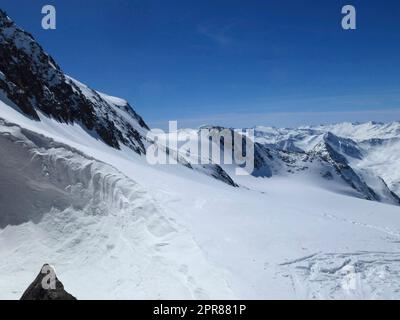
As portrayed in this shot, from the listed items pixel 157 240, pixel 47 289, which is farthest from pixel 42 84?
pixel 47 289

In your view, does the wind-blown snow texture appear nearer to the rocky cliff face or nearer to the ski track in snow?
the ski track in snow

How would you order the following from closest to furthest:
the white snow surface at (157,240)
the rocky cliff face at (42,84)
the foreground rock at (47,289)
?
the foreground rock at (47,289) < the white snow surface at (157,240) < the rocky cliff face at (42,84)

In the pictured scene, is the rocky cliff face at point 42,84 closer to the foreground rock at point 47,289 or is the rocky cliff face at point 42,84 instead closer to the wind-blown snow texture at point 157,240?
the wind-blown snow texture at point 157,240

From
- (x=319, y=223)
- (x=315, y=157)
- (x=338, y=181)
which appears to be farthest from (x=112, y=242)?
(x=315, y=157)

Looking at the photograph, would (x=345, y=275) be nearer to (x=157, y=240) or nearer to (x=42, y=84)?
(x=157, y=240)

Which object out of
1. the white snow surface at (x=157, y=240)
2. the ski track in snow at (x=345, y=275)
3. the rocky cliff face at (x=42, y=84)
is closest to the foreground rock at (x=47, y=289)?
the white snow surface at (x=157, y=240)
